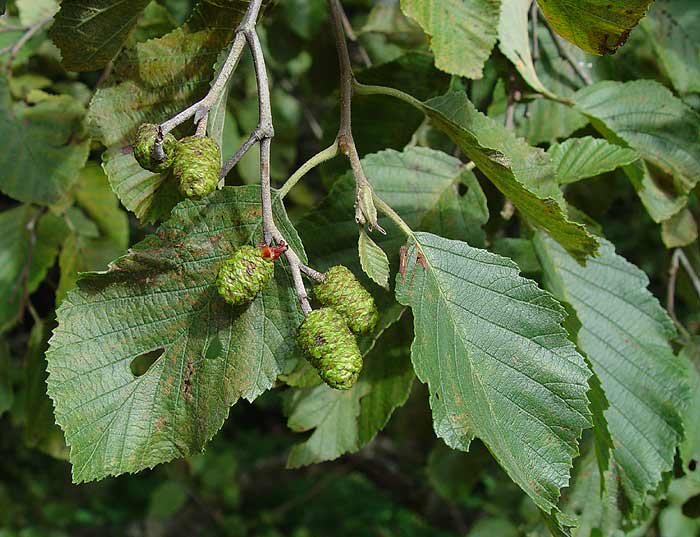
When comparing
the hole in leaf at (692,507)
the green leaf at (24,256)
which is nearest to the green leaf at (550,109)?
the hole in leaf at (692,507)

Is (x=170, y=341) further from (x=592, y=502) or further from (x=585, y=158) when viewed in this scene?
(x=592, y=502)

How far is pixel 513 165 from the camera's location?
1.26m

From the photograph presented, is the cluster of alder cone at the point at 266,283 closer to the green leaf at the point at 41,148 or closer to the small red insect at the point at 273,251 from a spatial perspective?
the small red insect at the point at 273,251

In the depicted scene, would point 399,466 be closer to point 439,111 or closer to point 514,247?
point 514,247

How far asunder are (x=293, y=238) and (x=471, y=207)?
43 centimetres

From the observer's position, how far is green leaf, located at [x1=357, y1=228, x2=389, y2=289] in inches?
41.8

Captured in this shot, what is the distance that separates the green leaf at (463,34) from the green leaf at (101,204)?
104 centimetres

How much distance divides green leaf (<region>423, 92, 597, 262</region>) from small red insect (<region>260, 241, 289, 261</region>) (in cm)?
31

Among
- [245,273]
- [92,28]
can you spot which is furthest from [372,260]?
[92,28]

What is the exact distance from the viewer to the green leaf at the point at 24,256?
6.18 feet

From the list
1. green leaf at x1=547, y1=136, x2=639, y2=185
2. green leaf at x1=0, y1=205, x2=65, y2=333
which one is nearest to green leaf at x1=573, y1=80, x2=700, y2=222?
green leaf at x1=547, y1=136, x2=639, y2=185

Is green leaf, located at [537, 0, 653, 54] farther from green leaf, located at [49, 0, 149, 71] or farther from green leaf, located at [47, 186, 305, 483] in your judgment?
green leaf, located at [49, 0, 149, 71]

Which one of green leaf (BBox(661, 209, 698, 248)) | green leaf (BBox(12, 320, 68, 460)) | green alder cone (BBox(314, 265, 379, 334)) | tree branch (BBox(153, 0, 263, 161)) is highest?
tree branch (BBox(153, 0, 263, 161))

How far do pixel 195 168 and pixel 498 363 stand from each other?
485 millimetres
